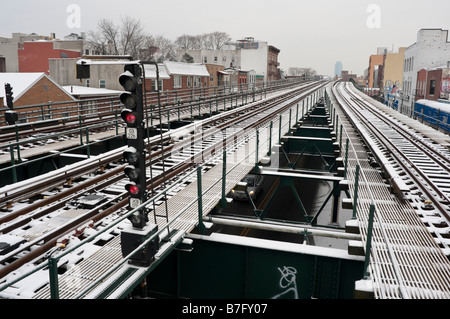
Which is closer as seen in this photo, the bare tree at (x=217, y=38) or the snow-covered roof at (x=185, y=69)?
the snow-covered roof at (x=185, y=69)

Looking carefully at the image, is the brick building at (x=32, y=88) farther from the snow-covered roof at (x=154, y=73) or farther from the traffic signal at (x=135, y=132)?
the traffic signal at (x=135, y=132)

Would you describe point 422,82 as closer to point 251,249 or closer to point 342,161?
point 342,161

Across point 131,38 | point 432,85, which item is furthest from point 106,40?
point 432,85

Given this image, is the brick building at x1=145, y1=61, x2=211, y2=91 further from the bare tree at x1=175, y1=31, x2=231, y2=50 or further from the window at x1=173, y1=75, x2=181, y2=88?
the bare tree at x1=175, y1=31, x2=231, y2=50

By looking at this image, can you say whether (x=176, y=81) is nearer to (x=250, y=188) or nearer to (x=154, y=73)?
(x=154, y=73)

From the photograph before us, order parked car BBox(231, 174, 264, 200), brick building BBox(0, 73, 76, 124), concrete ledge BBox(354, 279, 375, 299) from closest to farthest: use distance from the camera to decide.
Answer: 1. concrete ledge BBox(354, 279, 375, 299)
2. parked car BBox(231, 174, 264, 200)
3. brick building BBox(0, 73, 76, 124)

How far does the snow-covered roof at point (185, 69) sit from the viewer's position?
48750 millimetres

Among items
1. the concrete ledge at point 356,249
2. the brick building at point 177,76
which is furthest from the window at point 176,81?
the concrete ledge at point 356,249

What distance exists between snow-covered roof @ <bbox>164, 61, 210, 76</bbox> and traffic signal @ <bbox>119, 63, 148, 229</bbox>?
43834mm

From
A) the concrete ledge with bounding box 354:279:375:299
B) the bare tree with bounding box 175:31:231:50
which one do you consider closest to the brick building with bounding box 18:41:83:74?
the concrete ledge with bounding box 354:279:375:299

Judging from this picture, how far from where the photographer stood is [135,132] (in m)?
5.48

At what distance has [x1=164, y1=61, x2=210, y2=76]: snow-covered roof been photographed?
48.8 m

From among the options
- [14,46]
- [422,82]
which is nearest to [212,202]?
[422,82]

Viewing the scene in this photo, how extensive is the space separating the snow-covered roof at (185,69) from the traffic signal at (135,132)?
144 feet
